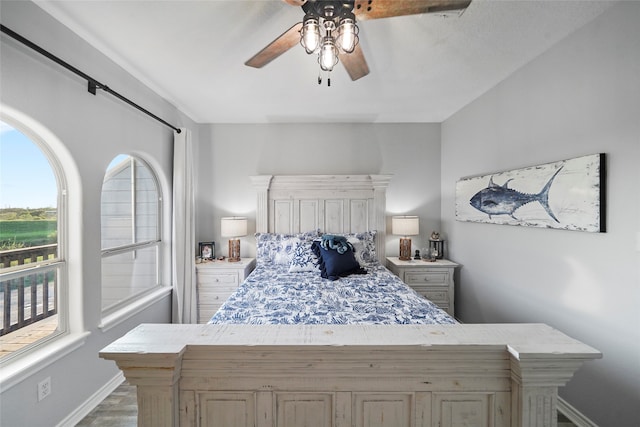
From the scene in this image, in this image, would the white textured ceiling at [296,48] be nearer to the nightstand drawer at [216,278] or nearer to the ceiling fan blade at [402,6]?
the ceiling fan blade at [402,6]

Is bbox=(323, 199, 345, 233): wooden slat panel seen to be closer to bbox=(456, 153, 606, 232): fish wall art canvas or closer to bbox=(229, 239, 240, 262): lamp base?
bbox=(229, 239, 240, 262): lamp base

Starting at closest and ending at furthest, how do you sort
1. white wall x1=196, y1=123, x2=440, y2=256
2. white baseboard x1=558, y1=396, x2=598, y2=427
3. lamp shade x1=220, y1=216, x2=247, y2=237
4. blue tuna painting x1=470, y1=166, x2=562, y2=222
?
white baseboard x1=558, y1=396, x2=598, y2=427 < blue tuna painting x1=470, y1=166, x2=562, y2=222 < lamp shade x1=220, y1=216, x2=247, y2=237 < white wall x1=196, y1=123, x2=440, y2=256

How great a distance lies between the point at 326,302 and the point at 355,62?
163 cm

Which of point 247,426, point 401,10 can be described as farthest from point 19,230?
point 401,10

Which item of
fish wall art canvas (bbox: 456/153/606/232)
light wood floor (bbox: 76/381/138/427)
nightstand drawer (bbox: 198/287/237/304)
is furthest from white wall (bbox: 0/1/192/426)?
fish wall art canvas (bbox: 456/153/606/232)

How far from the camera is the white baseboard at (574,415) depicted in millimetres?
1680

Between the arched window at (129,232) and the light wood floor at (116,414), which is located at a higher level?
the arched window at (129,232)

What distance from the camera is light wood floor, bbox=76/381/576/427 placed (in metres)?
1.75

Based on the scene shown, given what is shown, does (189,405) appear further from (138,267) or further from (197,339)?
(138,267)

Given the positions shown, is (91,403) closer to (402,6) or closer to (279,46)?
(279,46)

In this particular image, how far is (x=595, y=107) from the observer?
164 cm

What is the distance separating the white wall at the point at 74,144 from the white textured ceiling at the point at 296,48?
150 mm

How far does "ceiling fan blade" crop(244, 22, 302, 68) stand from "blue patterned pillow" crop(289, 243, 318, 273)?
180cm

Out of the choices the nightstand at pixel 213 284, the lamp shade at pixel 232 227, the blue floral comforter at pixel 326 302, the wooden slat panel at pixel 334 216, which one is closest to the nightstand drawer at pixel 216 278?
the nightstand at pixel 213 284
